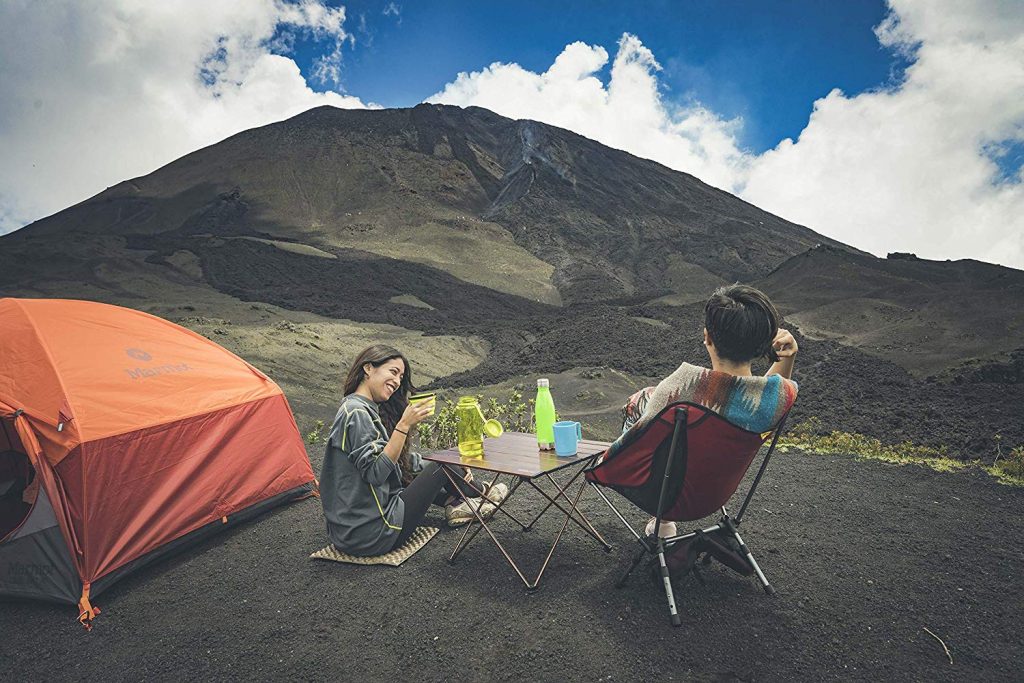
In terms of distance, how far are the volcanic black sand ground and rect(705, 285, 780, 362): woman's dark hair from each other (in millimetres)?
1321

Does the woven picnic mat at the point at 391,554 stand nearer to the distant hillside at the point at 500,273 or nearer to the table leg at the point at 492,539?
the table leg at the point at 492,539

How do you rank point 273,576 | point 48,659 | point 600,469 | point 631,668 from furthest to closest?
point 273,576
point 48,659
point 600,469
point 631,668

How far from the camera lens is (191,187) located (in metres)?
53.6

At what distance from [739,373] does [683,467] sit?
495 millimetres

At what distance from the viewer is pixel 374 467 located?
3188 millimetres

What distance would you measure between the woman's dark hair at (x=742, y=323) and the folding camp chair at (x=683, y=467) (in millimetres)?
317

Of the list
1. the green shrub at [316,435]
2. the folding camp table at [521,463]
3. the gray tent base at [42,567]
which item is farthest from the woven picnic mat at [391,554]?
the green shrub at [316,435]

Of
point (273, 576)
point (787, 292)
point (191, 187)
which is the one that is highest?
point (191, 187)

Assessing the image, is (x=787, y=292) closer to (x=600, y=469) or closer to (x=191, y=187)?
(x=600, y=469)

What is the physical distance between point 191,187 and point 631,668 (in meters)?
61.9

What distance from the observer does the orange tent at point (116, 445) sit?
3494 millimetres

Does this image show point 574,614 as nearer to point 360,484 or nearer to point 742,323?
point 360,484

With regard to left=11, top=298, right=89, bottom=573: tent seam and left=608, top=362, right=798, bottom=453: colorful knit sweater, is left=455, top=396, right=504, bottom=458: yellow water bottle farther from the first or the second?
left=11, top=298, right=89, bottom=573: tent seam

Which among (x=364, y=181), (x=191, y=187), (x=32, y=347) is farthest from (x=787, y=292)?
(x=191, y=187)
